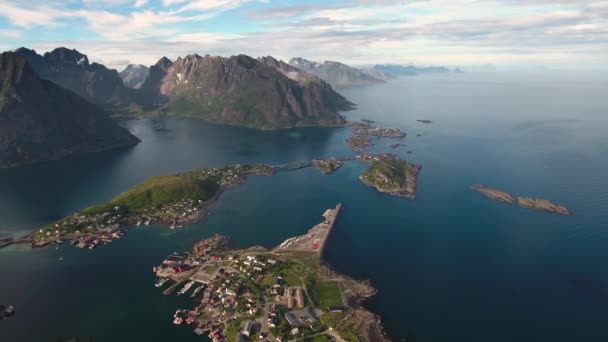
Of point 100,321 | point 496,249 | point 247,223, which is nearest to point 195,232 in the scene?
point 247,223

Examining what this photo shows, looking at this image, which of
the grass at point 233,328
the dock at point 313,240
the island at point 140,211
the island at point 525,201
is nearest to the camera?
the grass at point 233,328

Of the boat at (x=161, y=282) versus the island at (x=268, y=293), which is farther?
the boat at (x=161, y=282)

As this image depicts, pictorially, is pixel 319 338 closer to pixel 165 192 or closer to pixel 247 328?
pixel 247 328

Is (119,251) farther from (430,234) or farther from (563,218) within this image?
(563,218)

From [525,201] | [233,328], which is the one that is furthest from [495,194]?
[233,328]

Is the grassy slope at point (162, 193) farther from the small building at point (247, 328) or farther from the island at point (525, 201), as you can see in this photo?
the island at point (525, 201)

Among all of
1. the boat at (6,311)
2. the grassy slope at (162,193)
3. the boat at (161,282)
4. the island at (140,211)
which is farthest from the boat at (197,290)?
the grassy slope at (162,193)

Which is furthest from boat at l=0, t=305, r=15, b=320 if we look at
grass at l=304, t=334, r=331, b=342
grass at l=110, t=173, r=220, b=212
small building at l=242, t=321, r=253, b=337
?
grass at l=304, t=334, r=331, b=342
